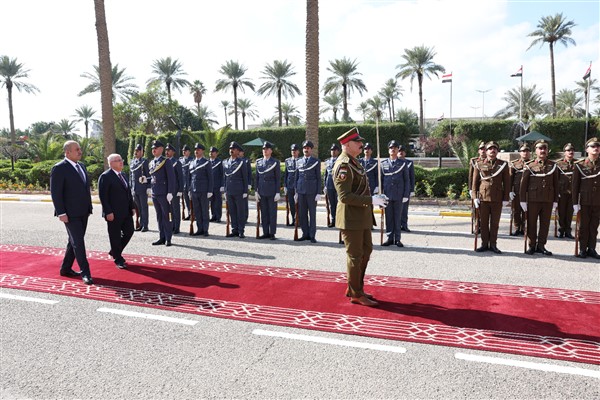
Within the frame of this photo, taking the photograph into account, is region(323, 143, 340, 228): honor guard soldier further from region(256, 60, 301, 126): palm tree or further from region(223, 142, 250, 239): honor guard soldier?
region(256, 60, 301, 126): palm tree

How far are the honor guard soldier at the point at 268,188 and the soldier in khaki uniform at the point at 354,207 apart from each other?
4.35 m

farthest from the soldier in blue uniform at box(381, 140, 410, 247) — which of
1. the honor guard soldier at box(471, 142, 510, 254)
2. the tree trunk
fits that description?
the tree trunk

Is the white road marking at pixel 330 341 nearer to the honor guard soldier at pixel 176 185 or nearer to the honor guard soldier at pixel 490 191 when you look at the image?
the honor guard soldier at pixel 490 191

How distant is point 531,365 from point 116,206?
604 centimetres

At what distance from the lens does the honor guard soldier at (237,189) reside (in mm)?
9914

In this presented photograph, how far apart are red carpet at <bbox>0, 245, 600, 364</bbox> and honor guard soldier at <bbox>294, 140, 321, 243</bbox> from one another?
97.2 inches

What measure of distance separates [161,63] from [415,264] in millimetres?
47797

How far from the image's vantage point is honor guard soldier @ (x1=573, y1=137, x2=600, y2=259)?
750 centimetres

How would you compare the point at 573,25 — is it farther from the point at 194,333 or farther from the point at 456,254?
the point at 194,333

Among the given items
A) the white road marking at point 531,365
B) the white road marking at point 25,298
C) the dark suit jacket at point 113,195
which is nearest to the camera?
the white road marking at point 531,365

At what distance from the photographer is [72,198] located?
20.5 ft

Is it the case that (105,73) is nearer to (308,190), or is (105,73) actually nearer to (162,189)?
(162,189)

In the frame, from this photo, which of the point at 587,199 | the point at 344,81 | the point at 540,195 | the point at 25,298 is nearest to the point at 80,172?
the point at 25,298

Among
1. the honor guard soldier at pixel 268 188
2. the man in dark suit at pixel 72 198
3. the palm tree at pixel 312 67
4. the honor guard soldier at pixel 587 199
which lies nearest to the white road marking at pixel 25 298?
the man in dark suit at pixel 72 198
